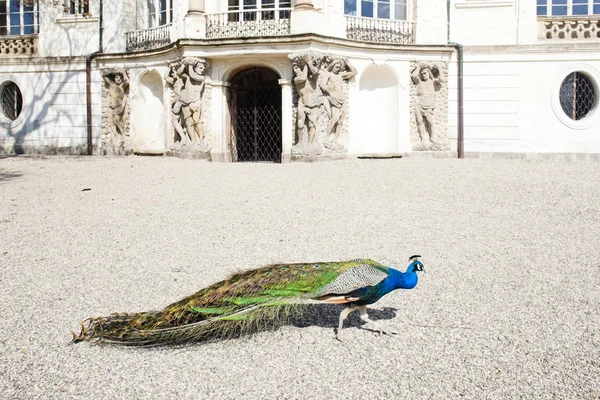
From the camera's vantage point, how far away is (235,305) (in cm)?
349

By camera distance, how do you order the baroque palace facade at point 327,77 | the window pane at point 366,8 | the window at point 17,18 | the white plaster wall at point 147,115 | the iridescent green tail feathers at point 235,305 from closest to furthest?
the iridescent green tail feathers at point 235,305 < the baroque palace facade at point 327,77 < the window pane at point 366,8 < the white plaster wall at point 147,115 < the window at point 17,18

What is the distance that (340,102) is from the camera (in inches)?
607

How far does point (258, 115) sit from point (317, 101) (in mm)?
3241

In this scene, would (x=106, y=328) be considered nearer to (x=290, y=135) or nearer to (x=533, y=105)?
(x=290, y=135)

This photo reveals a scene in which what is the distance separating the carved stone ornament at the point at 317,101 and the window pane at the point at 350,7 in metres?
1.97

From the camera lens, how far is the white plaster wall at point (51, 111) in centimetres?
1888

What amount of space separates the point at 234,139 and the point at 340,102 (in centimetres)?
361

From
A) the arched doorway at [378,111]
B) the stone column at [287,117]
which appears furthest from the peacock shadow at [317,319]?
the arched doorway at [378,111]

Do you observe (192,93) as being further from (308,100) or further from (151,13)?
(151,13)

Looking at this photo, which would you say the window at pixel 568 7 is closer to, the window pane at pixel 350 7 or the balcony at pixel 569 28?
the balcony at pixel 569 28

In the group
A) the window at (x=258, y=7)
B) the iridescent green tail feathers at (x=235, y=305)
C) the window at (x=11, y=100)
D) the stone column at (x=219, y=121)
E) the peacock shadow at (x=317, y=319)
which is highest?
the window at (x=258, y=7)

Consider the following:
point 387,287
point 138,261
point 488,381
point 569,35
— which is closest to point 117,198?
point 138,261

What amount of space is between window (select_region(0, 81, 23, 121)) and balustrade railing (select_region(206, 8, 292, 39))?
861 cm

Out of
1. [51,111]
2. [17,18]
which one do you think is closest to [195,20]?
[51,111]
